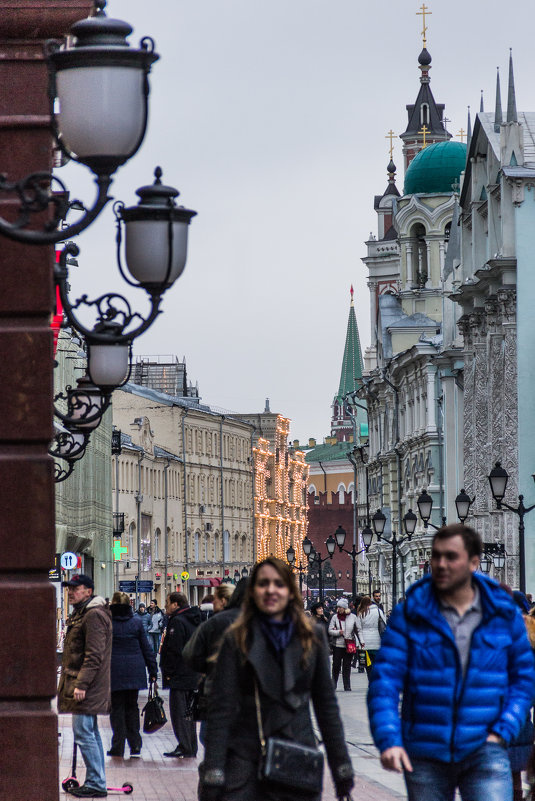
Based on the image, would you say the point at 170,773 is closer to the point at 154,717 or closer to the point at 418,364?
the point at 154,717

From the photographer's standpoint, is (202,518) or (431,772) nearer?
(431,772)

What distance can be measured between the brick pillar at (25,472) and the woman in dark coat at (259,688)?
1686 millimetres

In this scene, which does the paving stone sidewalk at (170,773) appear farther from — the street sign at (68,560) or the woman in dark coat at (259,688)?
the street sign at (68,560)

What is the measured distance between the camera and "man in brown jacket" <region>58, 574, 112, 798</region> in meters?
14.4

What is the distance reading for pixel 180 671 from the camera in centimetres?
1852

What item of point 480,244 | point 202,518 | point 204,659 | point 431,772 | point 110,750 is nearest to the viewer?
point 431,772

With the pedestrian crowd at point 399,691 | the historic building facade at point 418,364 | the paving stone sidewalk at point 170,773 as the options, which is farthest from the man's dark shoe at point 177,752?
the historic building facade at point 418,364

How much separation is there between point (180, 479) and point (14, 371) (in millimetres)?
115680

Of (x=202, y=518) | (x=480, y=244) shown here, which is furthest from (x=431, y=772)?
(x=202, y=518)

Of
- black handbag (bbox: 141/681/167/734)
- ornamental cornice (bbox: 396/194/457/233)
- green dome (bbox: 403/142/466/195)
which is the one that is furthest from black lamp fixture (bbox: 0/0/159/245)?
green dome (bbox: 403/142/466/195)

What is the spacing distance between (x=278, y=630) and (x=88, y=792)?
7376 millimetres

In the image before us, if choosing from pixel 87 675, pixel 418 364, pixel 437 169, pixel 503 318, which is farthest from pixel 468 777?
pixel 437 169

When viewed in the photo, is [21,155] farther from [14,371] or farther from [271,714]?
[271,714]

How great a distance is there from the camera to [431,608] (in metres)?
7.56
